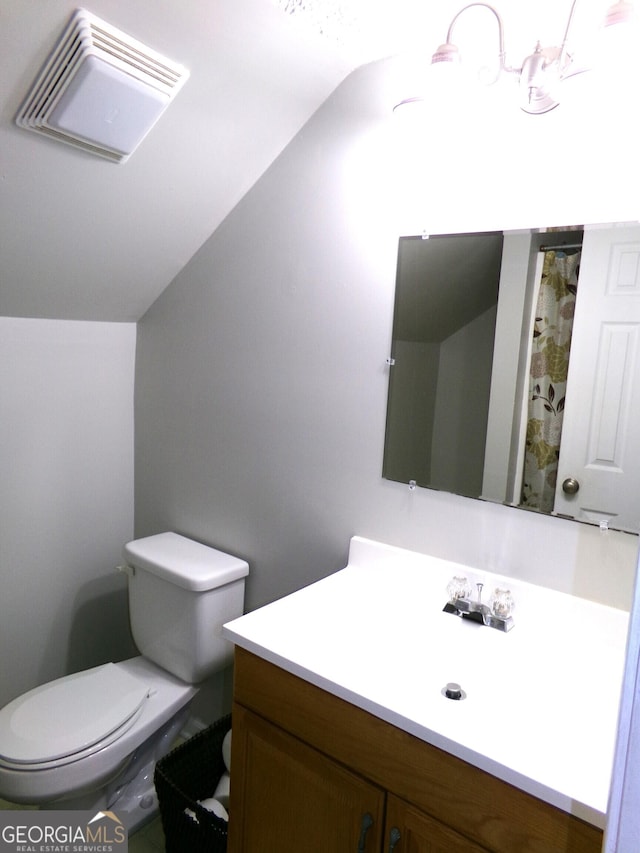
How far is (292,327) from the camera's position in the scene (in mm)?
1831

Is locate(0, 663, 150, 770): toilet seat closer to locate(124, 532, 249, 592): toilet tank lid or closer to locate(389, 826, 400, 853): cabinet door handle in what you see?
locate(124, 532, 249, 592): toilet tank lid

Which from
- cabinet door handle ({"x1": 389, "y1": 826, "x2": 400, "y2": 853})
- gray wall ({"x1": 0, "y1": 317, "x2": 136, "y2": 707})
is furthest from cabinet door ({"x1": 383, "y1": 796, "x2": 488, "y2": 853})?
gray wall ({"x1": 0, "y1": 317, "x2": 136, "y2": 707})

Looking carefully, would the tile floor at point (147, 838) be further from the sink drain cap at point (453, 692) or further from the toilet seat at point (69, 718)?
the sink drain cap at point (453, 692)

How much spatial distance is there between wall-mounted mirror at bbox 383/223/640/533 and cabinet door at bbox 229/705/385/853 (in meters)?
0.67

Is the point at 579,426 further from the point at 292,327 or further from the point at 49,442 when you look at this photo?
the point at 49,442

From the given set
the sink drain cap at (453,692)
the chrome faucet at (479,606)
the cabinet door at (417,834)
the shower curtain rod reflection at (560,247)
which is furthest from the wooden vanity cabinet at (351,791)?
the shower curtain rod reflection at (560,247)

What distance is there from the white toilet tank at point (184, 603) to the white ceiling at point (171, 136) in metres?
0.87

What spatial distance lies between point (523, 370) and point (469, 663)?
65 centimetres

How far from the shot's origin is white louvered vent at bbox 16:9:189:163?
126 centimetres

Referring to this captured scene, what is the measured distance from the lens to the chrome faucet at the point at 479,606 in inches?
56.4

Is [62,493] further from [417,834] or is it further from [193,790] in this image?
[417,834]

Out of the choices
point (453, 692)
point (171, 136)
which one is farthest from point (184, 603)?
point (171, 136)

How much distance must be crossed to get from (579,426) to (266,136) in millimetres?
1126

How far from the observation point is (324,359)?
69.5 inches
